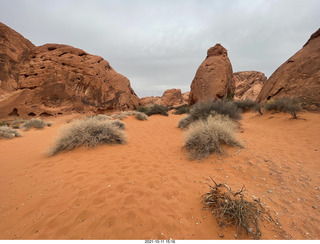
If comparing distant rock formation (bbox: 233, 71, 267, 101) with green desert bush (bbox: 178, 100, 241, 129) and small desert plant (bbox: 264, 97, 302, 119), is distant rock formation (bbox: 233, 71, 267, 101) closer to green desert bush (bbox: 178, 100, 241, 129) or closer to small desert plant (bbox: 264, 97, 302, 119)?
small desert plant (bbox: 264, 97, 302, 119)

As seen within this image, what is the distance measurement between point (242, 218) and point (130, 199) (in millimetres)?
1396

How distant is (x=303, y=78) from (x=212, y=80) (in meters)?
6.92

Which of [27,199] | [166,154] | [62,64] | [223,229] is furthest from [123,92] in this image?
[223,229]

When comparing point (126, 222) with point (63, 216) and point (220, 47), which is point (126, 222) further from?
point (220, 47)

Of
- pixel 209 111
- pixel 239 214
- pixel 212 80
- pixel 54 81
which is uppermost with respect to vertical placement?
pixel 54 81

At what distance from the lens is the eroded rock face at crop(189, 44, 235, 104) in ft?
45.1

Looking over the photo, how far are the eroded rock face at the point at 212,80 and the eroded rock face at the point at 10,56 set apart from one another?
2084 cm

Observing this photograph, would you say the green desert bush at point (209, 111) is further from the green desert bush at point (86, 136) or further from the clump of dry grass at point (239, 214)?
the clump of dry grass at point (239, 214)

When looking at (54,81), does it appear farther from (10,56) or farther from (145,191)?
(145,191)

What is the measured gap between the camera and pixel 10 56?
15.1 metres

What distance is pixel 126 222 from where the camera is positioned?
147cm

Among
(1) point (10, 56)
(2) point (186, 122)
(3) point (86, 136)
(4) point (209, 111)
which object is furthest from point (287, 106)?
(1) point (10, 56)

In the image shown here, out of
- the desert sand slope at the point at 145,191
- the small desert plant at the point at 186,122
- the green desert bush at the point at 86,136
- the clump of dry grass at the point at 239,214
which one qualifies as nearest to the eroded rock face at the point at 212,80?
the small desert plant at the point at 186,122

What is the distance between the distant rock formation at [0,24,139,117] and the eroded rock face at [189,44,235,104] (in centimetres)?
933
